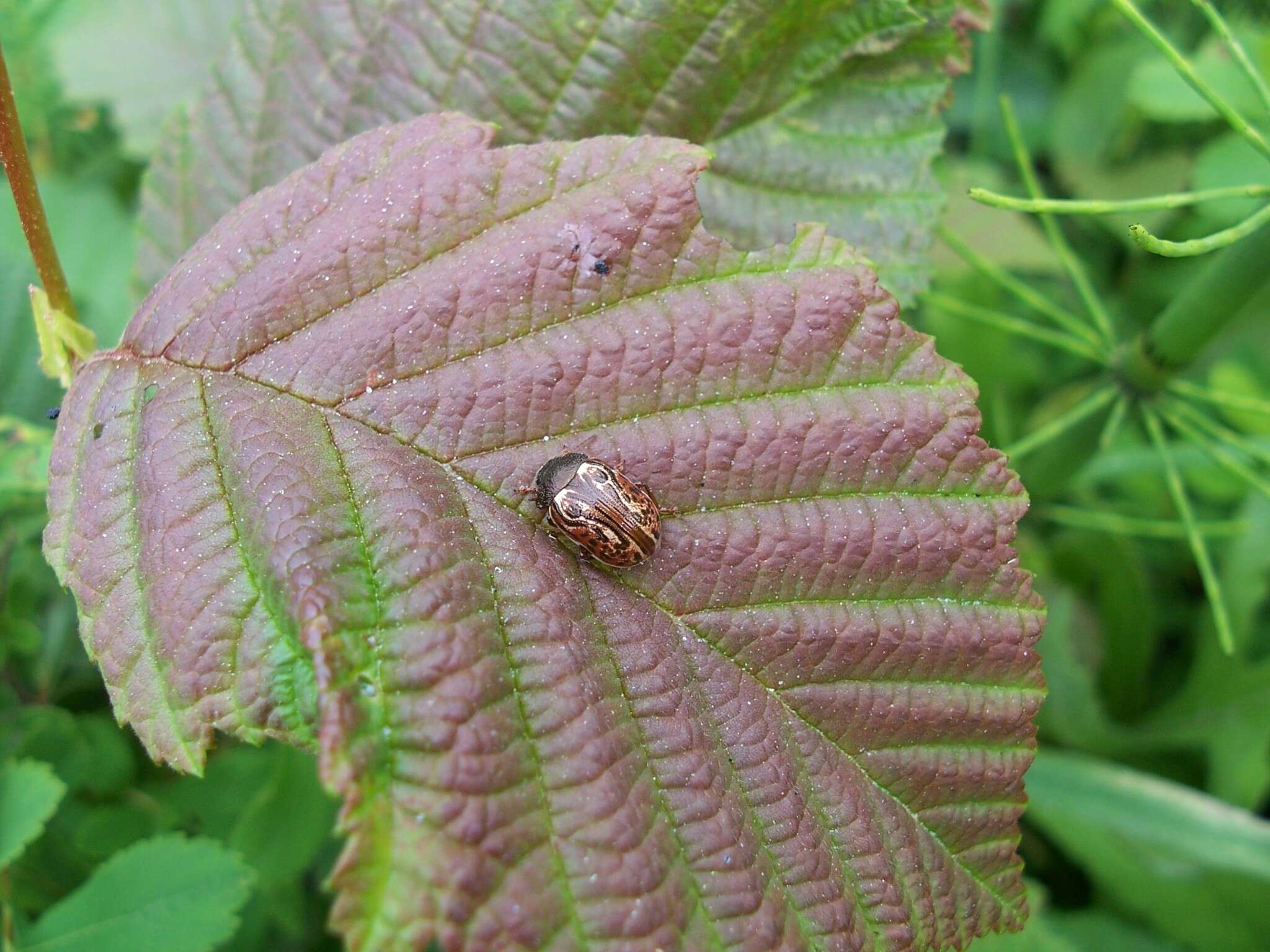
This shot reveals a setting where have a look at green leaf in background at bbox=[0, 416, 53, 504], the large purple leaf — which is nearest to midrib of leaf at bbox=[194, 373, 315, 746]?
the large purple leaf

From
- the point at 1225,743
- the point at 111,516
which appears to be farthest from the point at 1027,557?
the point at 111,516

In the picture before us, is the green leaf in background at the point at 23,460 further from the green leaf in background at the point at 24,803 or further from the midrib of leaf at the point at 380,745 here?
the midrib of leaf at the point at 380,745

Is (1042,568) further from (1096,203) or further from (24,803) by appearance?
(24,803)

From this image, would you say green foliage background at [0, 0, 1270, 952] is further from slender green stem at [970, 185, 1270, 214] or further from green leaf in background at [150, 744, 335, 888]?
slender green stem at [970, 185, 1270, 214]

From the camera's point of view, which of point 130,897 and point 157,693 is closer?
point 157,693

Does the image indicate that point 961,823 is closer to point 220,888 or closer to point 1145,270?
point 220,888

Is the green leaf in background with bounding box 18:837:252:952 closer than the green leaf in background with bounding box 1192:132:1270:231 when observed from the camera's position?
Yes
